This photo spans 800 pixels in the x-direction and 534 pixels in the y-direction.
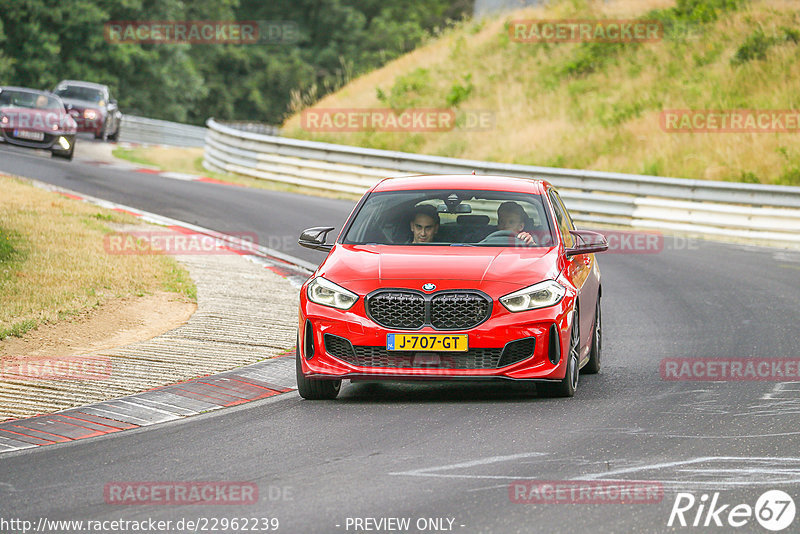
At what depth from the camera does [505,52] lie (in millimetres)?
38750

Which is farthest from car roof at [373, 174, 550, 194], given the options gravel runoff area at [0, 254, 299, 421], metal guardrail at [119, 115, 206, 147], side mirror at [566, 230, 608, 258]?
metal guardrail at [119, 115, 206, 147]

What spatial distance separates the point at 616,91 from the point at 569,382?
2568cm

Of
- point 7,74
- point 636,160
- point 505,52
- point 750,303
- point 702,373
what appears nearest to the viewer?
point 702,373

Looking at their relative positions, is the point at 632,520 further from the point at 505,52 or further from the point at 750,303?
the point at 505,52

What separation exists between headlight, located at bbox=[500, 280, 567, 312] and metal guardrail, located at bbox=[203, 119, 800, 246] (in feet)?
46.9

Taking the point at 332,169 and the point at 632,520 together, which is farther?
the point at 332,169

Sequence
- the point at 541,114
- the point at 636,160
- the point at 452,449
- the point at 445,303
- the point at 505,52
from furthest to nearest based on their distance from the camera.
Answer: the point at 505,52, the point at 541,114, the point at 636,160, the point at 445,303, the point at 452,449

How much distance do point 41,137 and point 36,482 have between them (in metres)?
23.8

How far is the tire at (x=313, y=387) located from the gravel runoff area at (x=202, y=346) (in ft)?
3.68

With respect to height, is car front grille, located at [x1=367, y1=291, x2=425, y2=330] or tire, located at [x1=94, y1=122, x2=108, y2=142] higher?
car front grille, located at [x1=367, y1=291, x2=425, y2=330]

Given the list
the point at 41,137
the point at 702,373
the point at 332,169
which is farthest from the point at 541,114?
the point at 702,373

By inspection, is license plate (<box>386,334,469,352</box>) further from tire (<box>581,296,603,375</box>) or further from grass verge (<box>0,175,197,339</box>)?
grass verge (<box>0,175,197,339</box>)

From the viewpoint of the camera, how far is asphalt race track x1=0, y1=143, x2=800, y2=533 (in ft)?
19.5

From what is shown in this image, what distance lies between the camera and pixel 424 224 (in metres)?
9.73
